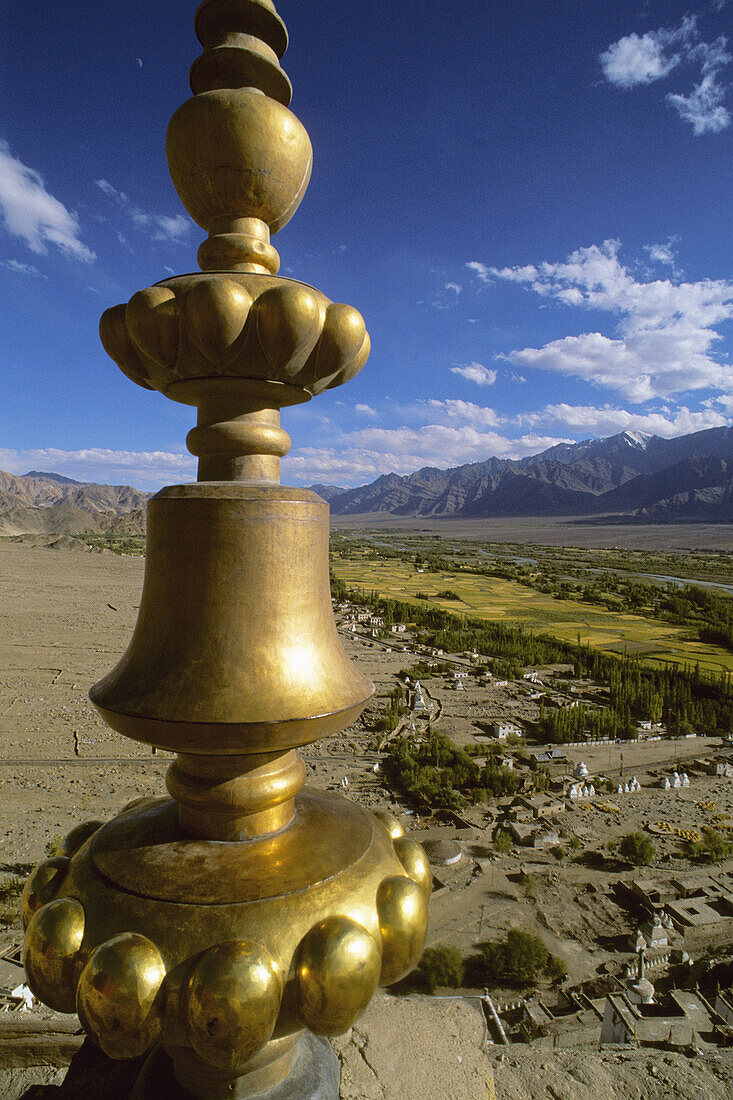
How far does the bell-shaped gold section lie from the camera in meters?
1.22

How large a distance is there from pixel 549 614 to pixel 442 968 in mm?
32476

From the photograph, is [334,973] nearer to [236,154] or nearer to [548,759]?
[236,154]

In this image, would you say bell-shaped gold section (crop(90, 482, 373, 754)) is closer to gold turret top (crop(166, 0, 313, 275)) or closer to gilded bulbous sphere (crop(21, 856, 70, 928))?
gilded bulbous sphere (crop(21, 856, 70, 928))

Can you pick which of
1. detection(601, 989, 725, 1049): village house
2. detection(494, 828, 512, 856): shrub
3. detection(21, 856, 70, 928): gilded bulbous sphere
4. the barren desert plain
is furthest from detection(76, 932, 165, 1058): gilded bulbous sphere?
detection(494, 828, 512, 856): shrub

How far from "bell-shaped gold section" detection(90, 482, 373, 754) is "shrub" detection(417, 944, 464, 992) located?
8.49 m

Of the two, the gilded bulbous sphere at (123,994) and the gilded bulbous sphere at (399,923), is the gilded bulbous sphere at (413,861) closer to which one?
the gilded bulbous sphere at (399,923)

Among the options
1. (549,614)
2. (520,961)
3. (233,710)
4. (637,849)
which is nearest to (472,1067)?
(233,710)

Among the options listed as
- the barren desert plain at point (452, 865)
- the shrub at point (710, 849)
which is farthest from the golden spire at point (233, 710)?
the shrub at point (710, 849)

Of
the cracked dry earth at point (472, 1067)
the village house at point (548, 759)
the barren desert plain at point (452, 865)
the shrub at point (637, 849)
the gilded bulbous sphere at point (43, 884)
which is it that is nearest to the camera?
the gilded bulbous sphere at point (43, 884)

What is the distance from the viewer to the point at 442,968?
8.04 metres

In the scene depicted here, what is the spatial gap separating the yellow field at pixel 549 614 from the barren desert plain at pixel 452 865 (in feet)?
31.5

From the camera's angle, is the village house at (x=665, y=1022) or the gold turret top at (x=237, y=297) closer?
the gold turret top at (x=237, y=297)

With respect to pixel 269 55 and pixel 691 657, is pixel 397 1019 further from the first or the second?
pixel 691 657

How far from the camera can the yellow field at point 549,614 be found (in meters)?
29.2
